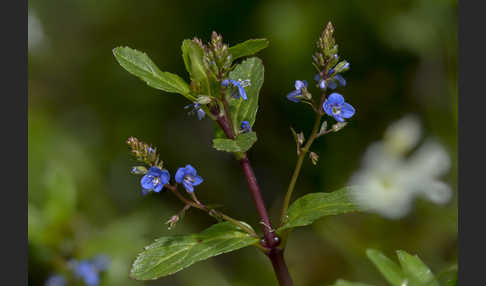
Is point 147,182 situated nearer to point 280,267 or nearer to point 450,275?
point 280,267

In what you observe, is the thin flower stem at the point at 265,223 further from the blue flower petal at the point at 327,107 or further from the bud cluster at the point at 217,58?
the blue flower petal at the point at 327,107

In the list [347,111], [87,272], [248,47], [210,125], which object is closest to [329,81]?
[347,111]

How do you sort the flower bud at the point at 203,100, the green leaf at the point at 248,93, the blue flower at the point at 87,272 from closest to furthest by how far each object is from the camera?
the flower bud at the point at 203,100, the green leaf at the point at 248,93, the blue flower at the point at 87,272

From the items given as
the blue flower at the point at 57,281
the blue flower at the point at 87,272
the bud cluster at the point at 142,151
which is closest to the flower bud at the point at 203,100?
the bud cluster at the point at 142,151

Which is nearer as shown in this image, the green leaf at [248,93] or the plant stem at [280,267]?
the plant stem at [280,267]

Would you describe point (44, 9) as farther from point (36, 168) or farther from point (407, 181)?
point (407, 181)

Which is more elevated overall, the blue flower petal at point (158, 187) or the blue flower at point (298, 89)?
the blue flower at point (298, 89)

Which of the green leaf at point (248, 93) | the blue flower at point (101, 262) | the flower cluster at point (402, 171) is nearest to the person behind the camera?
the green leaf at point (248, 93)

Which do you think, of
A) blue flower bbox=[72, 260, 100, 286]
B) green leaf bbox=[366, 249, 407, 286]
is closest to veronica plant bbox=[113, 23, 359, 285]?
green leaf bbox=[366, 249, 407, 286]
